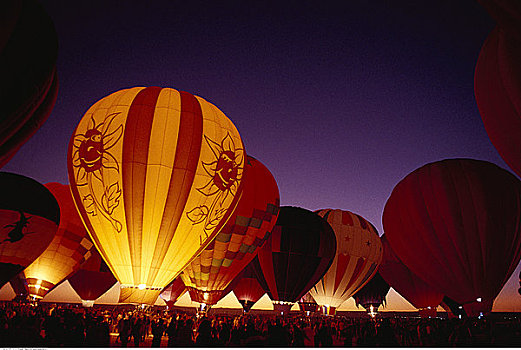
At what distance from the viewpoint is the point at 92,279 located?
2427cm

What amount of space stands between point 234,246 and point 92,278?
14030mm

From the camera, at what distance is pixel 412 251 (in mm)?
14570

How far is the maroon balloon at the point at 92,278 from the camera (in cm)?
2359

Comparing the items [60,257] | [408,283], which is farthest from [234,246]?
[408,283]

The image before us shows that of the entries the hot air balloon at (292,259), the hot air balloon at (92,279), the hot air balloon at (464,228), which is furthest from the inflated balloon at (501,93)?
the hot air balloon at (92,279)

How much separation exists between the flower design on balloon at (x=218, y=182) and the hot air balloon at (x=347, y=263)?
1234 centimetres

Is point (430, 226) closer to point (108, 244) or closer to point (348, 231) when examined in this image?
point (348, 231)

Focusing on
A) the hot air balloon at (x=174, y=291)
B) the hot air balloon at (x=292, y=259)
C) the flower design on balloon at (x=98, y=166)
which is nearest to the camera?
the flower design on balloon at (x=98, y=166)

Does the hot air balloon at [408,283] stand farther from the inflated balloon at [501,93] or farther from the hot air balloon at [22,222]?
the hot air balloon at [22,222]

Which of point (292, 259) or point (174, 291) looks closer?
point (292, 259)

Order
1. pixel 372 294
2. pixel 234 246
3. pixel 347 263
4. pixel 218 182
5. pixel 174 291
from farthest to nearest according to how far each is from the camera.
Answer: pixel 174 291 < pixel 372 294 < pixel 347 263 < pixel 234 246 < pixel 218 182

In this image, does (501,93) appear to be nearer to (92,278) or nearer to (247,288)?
(247,288)

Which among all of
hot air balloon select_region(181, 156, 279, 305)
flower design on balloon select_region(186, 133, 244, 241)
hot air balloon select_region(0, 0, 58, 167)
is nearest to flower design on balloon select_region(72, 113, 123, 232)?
flower design on balloon select_region(186, 133, 244, 241)

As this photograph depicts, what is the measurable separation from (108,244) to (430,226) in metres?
11.1
